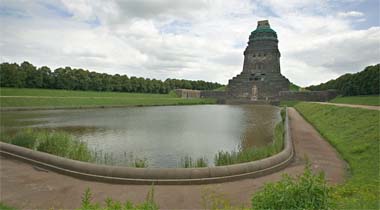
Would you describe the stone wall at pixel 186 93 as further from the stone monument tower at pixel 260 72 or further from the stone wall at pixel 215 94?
the stone monument tower at pixel 260 72

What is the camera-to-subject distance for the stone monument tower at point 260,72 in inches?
2992

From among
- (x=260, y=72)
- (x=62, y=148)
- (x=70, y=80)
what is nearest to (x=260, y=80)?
(x=260, y=72)

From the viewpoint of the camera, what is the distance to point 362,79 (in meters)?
48.0

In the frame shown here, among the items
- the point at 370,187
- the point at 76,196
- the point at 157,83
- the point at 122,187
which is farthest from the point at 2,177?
the point at 157,83

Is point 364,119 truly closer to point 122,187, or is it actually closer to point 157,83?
point 122,187

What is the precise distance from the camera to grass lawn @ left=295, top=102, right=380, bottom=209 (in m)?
5.25

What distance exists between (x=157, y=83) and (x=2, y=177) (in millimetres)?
79787

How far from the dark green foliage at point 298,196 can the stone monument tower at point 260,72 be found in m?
71.7

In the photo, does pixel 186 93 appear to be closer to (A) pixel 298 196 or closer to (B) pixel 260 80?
(B) pixel 260 80

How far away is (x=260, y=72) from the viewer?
8156 centimetres

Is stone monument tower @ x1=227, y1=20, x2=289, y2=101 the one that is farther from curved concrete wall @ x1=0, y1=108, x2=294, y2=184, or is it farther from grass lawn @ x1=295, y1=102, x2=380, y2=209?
curved concrete wall @ x1=0, y1=108, x2=294, y2=184

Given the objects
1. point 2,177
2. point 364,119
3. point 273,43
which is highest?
point 273,43

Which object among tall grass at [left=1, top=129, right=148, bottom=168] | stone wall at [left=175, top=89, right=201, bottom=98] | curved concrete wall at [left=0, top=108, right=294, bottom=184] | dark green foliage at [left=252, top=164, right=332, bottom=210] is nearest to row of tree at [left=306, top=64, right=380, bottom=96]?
curved concrete wall at [left=0, top=108, right=294, bottom=184]

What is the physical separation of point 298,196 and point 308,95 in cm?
7113
